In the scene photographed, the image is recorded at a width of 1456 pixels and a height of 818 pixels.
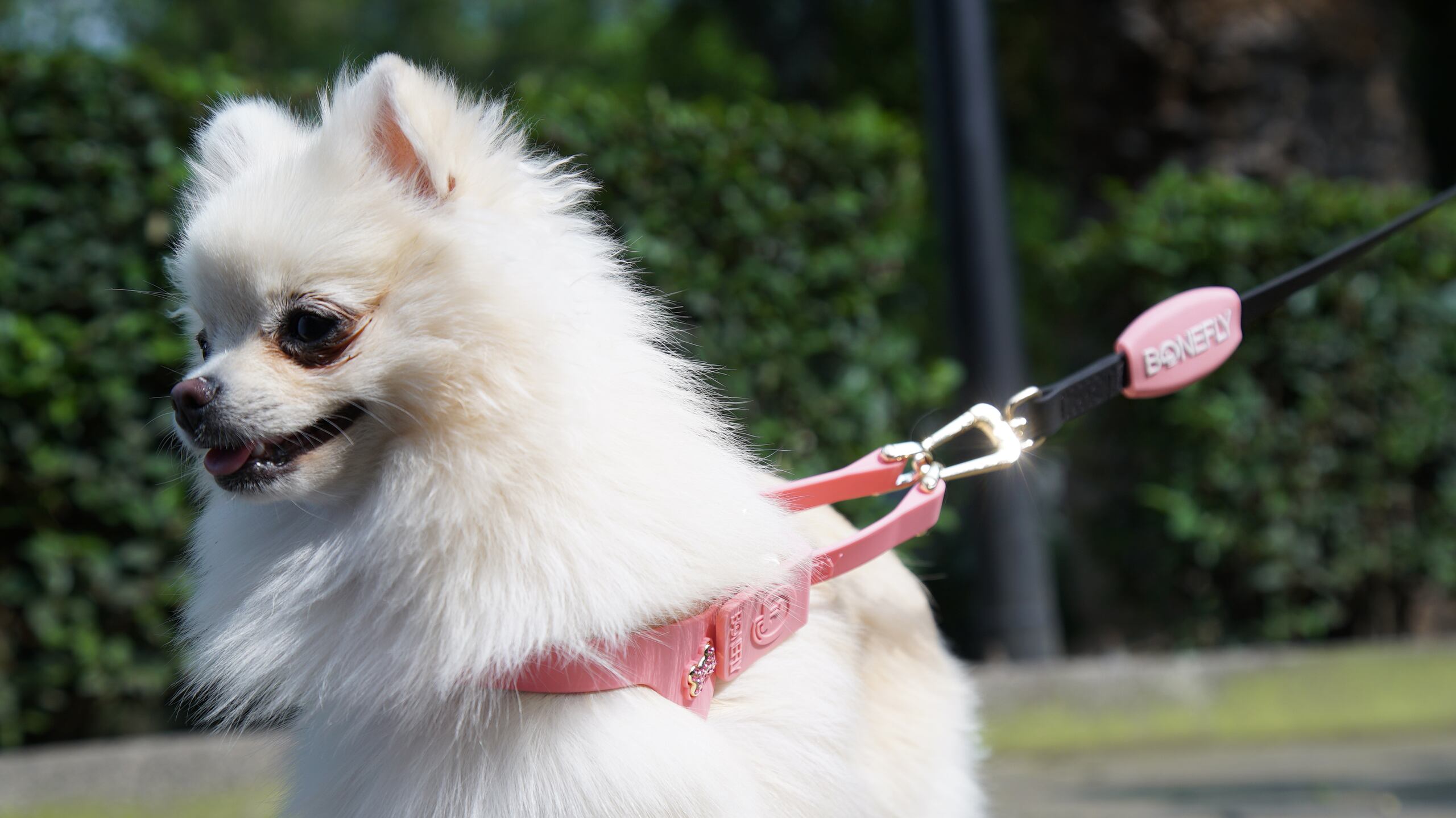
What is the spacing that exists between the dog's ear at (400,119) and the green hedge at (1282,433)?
5.23 m

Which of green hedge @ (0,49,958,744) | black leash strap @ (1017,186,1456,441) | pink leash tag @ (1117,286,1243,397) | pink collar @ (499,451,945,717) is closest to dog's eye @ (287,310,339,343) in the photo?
pink collar @ (499,451,945,717)

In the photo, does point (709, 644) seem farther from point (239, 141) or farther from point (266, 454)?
point (239, 141)

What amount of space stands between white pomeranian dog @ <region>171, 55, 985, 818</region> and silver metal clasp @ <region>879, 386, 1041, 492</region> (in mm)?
566

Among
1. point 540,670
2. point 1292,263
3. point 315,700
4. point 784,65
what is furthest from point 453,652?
point 784,65

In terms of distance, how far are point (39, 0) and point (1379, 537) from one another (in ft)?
82.9

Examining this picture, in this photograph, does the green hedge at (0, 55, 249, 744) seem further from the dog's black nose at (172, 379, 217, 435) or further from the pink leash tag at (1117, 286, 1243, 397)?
the pink leash tag at (1117, 286, 1243, 397)

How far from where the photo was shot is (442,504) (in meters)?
1.81

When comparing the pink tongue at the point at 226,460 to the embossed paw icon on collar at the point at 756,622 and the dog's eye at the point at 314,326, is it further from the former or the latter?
the embossed paw icon on collar at the point at 756,622

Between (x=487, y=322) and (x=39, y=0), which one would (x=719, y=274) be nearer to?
(x=487, y=322)

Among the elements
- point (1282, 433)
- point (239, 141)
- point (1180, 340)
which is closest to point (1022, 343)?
point (1282, 433)

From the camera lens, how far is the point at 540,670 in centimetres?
182

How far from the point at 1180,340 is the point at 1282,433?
4.17 m

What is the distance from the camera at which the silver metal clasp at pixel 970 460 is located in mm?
2463

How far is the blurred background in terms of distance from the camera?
14.9 ft
